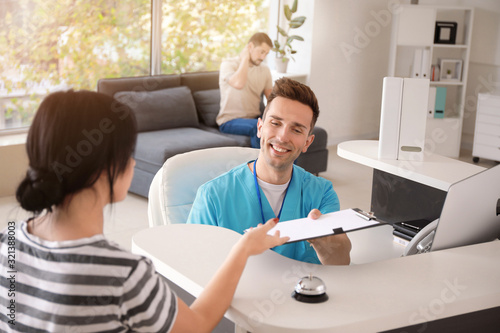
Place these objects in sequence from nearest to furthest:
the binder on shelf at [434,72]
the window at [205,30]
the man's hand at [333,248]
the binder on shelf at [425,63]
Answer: the man's hand at [333,248] → the window at [205,30] → the binder on shelf at [425,63] → the binder on shelf at [434,72]

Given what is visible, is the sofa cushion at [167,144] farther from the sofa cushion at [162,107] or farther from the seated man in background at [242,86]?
the seated man in background at [242,86]

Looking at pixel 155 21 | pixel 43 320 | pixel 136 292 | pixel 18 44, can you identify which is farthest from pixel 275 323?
pixel 155 21

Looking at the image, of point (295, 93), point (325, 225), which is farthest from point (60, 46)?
point (325, 225)

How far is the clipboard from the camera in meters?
1.52

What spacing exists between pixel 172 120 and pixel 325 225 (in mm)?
3837

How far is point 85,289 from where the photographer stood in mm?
1127

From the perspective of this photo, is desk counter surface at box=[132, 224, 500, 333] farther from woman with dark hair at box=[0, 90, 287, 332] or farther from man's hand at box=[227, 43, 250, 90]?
man's hand at box=[227, 43, 250, 90]

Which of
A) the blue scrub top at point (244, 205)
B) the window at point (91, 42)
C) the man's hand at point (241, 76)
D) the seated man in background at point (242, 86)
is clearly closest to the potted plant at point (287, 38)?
the window at point (91, 42)

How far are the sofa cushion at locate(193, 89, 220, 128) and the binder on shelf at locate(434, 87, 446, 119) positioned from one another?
2320mm

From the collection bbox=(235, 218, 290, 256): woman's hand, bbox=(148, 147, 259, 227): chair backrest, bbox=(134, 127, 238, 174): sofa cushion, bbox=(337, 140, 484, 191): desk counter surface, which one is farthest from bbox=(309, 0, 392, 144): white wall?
bbox=(235, 218, 290, 256): woman's hand

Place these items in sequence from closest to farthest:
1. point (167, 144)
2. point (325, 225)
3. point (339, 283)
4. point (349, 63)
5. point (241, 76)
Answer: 1. point (339, 283)
2. point (325, 225)
3. point (167, 144)
4. point (241, 76)
5. point (349, 63)

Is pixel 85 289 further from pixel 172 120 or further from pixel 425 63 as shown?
pixel 425 63

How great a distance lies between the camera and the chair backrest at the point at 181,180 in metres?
2.27

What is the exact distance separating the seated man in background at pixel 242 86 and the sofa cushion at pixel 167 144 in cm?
25
